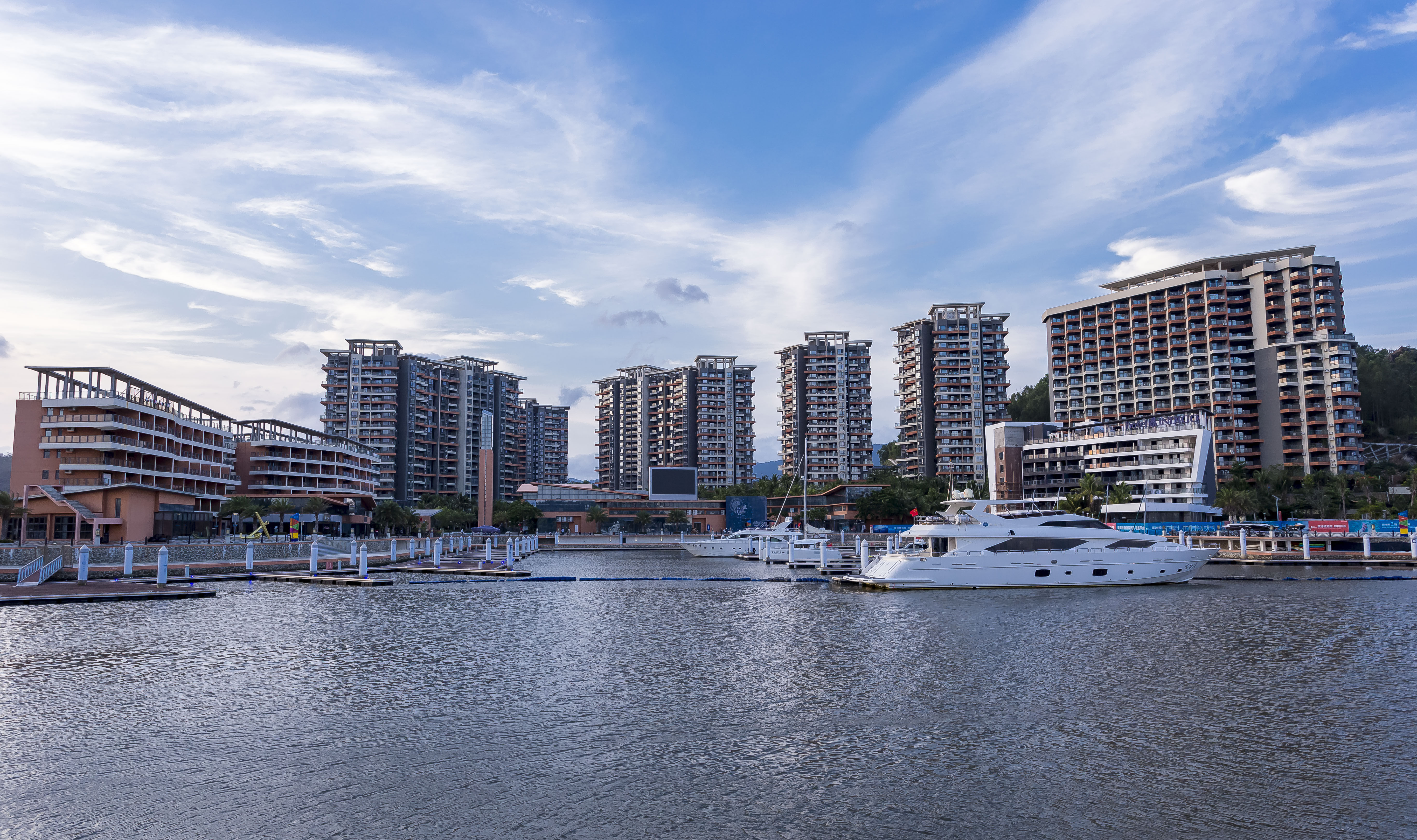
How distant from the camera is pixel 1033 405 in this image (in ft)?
588

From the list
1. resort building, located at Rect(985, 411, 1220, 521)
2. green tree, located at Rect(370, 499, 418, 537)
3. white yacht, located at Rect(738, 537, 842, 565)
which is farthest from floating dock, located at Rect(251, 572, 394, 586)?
resort building, located at Rect(985, 411, 1220, 521)

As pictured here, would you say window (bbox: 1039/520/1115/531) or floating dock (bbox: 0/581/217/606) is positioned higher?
window (bbox: 1039/520/1115/531)

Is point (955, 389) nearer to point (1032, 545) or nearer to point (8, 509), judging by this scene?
point (1032, 545)

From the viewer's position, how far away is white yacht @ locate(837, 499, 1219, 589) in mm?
47875

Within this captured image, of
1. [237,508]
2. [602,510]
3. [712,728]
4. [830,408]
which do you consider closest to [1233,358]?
[830,408]

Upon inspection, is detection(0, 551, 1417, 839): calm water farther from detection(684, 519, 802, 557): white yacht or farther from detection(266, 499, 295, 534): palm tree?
detection(266, 499, 295, 534): palm tree

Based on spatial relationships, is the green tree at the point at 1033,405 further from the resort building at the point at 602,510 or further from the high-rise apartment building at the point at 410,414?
the high-rise apartment building at the point at 410,414

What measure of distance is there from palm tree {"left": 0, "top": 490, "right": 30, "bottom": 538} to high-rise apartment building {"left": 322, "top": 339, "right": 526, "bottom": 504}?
92.5 m

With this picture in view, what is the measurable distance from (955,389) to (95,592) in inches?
5922

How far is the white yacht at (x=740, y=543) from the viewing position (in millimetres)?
89562

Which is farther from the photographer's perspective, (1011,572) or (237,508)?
(237,508)

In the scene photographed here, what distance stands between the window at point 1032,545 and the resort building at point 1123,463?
187ft

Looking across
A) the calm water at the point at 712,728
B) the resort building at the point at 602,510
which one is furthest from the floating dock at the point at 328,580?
the resort building at the point at 602,510

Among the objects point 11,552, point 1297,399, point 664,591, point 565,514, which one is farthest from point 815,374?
point 11,552
